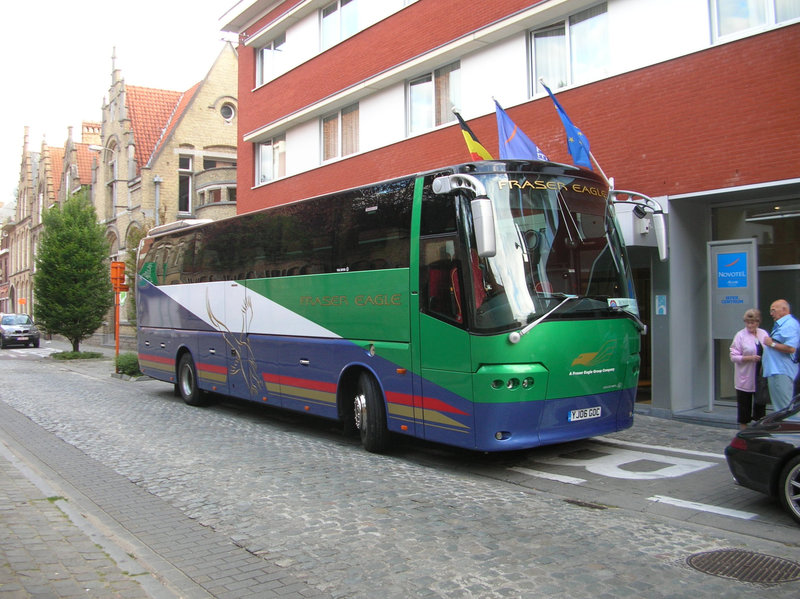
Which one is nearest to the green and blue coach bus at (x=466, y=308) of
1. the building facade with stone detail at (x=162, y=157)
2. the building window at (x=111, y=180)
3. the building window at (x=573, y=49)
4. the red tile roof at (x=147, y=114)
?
the building window at (x=573, y=49)

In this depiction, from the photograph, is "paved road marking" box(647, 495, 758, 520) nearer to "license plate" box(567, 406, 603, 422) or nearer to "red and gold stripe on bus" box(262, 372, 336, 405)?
"license plate" box(567, 406, 603, 422)

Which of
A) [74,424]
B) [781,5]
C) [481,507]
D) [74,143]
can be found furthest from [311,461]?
[74,143]

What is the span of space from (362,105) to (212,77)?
20.2 metres

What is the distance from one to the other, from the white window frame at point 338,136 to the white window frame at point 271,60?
306 cm

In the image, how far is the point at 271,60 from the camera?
76.0 ft

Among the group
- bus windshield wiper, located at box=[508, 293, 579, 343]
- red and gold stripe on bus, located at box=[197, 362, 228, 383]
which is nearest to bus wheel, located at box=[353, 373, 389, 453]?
bus windshield wiper, located at box=[508, 293, 579, 343]

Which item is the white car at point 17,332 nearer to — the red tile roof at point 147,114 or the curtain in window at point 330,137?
the red tile roof at point 147,114

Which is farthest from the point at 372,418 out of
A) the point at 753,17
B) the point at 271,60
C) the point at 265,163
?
A: the point at 271,60

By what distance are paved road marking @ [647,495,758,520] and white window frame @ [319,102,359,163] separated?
14.3 metres

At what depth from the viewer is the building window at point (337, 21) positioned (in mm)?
19234

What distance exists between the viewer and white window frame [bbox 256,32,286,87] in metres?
22.5

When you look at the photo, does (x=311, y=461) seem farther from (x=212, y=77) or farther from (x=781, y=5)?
(x=212, y=77)

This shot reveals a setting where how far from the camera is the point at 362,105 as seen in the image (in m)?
19.0

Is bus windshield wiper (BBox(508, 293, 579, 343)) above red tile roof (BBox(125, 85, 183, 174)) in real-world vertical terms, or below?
below
